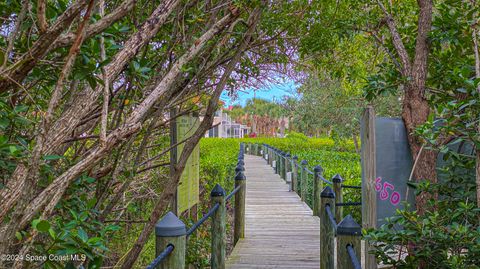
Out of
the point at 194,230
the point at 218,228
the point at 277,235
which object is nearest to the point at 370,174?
the point at 194,230

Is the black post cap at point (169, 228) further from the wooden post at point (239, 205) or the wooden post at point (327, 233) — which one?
the wooden post at point (239, 205)

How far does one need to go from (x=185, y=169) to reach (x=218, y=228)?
1134 millimetres

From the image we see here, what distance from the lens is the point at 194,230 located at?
375 centimetres

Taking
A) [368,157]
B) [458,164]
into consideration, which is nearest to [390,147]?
[368,157]

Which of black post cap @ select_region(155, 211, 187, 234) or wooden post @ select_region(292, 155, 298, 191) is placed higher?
black post cap @ select_region(155, 211, 187, 234)

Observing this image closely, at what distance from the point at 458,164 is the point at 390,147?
0.93m

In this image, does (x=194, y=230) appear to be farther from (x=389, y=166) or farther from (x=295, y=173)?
(x=295, y=173)

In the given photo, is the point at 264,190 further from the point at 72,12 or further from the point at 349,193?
the point at 72,12

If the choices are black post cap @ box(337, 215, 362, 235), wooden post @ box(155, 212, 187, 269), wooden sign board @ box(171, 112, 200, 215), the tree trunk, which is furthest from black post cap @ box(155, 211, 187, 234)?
the tree trunk

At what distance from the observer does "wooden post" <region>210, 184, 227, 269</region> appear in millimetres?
4874

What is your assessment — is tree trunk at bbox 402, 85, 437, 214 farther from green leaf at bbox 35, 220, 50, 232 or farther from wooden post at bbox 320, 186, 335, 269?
green leaf at bbox 35, 220, 50, 232

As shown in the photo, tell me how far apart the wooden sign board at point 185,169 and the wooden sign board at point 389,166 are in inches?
60.2

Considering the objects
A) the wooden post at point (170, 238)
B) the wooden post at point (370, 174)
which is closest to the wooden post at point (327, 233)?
→ the wooden post at point (370, 174)

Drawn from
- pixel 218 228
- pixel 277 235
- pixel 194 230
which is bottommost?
pixel 277 235
